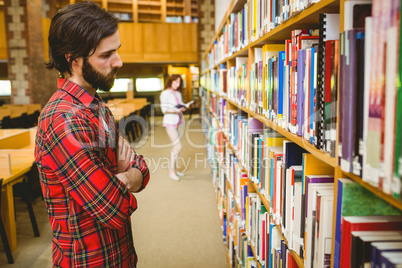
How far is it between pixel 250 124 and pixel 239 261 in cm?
101

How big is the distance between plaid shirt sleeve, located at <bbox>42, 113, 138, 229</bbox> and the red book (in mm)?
715

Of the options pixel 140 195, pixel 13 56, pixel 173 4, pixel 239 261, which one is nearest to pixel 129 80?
pixel 173 4

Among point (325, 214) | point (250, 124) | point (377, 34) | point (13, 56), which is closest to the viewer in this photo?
point (377, 34)

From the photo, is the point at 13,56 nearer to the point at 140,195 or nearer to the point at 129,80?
the point at 129,80

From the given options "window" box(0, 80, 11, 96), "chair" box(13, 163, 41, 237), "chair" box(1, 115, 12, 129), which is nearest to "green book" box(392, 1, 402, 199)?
"chair" box(13, 163, 41, 237)

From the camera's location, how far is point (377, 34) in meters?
0.60

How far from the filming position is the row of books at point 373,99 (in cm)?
56

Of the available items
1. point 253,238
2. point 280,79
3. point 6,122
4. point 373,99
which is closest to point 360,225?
point 373,99

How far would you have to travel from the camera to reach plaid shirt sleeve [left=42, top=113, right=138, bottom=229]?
1062mm

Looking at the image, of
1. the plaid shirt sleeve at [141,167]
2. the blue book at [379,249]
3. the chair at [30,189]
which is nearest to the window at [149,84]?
the chair at [30,189]

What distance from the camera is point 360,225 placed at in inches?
28.5

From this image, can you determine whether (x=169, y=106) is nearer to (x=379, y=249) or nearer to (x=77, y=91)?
(x=77, y=91)

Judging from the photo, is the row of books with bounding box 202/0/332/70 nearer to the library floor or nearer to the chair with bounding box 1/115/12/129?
the library floor

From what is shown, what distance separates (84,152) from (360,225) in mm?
821
